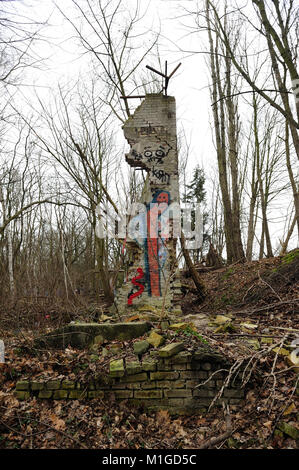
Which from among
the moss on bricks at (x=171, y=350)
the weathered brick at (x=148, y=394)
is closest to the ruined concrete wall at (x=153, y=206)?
the moss on bricks at (x=171, y=350)

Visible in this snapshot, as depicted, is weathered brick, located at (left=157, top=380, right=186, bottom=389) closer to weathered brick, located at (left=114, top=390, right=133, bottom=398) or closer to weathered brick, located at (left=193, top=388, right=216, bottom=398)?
weathered brick, located at (left=193, top=388, right=216, bottom=398)

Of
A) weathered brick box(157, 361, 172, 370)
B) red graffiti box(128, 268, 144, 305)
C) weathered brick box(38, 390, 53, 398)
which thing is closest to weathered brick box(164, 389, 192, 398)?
weathered brick box(157, 361, 172, 370)

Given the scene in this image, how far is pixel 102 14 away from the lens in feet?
30.7

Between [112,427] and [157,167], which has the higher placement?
[157,167]

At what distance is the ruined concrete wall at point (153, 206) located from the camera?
718 cm

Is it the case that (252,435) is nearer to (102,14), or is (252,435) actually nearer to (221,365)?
(221,365)

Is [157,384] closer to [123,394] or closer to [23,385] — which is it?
[123,394]

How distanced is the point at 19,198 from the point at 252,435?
12.9 m

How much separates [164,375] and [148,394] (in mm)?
279

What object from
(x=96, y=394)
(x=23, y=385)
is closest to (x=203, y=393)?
(x=96, y=394)

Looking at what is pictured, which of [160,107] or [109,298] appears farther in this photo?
[109,298]

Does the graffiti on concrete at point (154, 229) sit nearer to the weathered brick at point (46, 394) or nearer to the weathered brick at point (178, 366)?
the weathered brick at point (178, 366)
